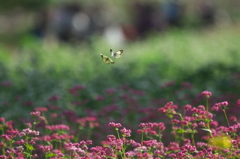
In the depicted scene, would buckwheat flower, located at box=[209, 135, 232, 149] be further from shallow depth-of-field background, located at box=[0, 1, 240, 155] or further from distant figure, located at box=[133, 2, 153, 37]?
distant figure, located at box=[133, 2, 153, 37]

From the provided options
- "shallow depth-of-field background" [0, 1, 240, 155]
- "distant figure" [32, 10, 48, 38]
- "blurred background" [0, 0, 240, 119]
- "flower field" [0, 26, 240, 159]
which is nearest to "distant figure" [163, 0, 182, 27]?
"blurred background" [0, 0, 240, 119]

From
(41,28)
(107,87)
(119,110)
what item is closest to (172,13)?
(41,28)

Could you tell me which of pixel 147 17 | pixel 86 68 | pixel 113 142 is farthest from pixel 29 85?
pixel 147 17

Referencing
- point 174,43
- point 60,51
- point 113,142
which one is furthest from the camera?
point 174,43

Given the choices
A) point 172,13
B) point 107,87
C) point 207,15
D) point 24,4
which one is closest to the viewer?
point 107,87

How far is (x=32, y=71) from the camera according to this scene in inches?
342

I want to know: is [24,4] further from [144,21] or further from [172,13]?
[172,13]

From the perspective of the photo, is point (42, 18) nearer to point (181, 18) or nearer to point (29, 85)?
point (181, 18)

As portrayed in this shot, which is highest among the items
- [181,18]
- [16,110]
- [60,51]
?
[181,18]

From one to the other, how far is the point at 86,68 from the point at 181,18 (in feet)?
59.9

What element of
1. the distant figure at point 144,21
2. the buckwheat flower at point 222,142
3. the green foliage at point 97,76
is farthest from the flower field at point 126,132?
the distant figure at point 144,21

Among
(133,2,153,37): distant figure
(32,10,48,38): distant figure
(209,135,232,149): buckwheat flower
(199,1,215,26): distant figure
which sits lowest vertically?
(209,135,232,149): buckwheat flower

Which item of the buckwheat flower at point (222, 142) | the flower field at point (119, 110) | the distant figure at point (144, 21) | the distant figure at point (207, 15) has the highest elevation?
the distant figure at point (207, 15)

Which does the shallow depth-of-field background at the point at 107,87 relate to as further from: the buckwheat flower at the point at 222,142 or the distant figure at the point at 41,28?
the distant figure at the point at 41,28
